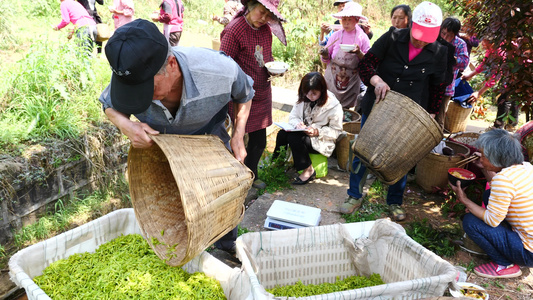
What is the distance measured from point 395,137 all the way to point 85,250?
2440 mm

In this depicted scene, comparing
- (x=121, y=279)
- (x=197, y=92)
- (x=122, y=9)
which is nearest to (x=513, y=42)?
(x=197, y=92)

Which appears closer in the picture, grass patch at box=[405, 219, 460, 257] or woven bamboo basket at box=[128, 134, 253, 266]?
woven bamboo basket at box=[128, 134, 253, 266]

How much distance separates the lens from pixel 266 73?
151 inches

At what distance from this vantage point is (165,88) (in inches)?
78.5

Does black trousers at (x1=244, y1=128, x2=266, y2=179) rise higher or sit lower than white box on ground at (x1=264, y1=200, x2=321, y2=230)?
higher

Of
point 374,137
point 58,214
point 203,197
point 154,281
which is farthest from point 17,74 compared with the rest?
point 374,137

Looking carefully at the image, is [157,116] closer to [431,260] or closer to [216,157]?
[216,157]

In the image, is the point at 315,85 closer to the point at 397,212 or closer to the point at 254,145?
the point at 254,145

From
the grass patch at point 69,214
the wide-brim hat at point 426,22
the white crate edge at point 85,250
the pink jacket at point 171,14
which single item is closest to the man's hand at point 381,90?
the wide-brim hat at point 426,22

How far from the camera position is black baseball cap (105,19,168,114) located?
175 centimetres

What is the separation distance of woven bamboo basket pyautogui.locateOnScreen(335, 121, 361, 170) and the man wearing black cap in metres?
2.47

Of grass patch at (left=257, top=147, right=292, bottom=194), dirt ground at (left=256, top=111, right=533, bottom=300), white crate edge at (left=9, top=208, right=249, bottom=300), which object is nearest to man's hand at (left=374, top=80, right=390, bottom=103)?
dirt ground at (left=256, top=111, right=533, bottom=300)

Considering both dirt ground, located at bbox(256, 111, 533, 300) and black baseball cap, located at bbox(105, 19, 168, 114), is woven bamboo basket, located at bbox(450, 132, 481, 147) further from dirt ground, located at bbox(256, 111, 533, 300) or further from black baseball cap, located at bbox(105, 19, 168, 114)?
black baseball cap, located at bbox(105, 19, 168, 114)

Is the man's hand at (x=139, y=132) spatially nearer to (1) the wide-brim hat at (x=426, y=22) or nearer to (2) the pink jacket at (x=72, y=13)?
(1) the wide-brim hat at (x=426, y=22)
